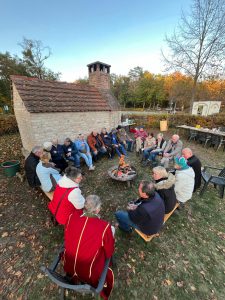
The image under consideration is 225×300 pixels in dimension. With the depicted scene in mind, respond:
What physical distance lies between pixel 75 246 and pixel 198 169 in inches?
→ 141

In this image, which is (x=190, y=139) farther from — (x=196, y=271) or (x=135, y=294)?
(x=135, y=294)

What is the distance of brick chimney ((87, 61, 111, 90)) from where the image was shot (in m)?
9.47

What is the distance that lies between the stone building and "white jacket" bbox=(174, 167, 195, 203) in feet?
17.8

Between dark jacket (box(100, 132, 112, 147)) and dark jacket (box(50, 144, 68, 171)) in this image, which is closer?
dark jacket (box(50, 144, 68, 171))

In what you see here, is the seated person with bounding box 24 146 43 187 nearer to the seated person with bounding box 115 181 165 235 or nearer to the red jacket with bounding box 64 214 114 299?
the red jacket with bounding box 64 214 114 299

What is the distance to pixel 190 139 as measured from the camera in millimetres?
10336

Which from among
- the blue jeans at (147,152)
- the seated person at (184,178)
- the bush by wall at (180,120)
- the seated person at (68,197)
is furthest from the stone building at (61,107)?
the seated person at (184,178)

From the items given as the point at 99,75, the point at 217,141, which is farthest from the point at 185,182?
the point at 99,75

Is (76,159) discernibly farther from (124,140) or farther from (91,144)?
(124,140)

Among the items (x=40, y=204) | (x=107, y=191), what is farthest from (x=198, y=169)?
(x=40, y=204)

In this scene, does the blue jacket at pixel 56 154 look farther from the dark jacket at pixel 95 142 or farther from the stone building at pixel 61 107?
the dark jacket at pixel 95 142

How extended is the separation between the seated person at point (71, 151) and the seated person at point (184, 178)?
3977 mm

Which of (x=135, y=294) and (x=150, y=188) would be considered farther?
(x=150, y=188)

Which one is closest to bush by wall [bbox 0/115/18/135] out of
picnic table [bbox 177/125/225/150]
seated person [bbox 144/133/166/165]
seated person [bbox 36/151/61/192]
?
seated person [bbox 36/151/61/192]
